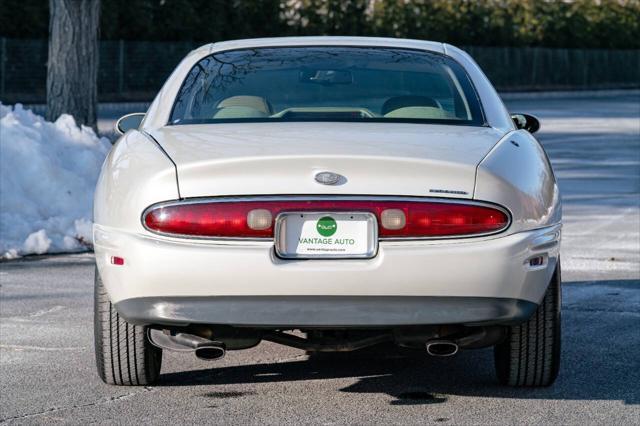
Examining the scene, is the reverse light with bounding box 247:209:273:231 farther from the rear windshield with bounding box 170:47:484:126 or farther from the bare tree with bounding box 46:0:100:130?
the bare tree with bounding box 46:0:100:130

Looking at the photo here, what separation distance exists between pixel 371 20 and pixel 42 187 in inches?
1654

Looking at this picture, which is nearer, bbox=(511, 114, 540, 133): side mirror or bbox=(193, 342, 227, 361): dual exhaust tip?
bbox=(193, 342, 227, 361): dual exhaust tip

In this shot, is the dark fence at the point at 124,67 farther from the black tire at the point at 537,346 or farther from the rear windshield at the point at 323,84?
the black tire at the point at 537,346

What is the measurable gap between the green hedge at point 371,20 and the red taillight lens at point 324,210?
114 feet

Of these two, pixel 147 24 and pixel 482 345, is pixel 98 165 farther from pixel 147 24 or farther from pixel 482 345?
pixel 147 24

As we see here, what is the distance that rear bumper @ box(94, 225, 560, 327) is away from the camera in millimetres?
4812

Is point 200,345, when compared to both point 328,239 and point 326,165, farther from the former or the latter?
point 326,165

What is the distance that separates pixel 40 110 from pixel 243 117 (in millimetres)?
27099

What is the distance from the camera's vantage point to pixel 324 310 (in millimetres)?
4867

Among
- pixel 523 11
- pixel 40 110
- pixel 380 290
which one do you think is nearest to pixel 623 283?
pixel 380 290

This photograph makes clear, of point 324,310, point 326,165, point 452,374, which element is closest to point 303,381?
point 452,374

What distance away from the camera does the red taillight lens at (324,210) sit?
4.85 m

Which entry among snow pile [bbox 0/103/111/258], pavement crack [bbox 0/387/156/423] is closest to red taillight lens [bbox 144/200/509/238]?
pavement crack [bbox 0/387/156/423]

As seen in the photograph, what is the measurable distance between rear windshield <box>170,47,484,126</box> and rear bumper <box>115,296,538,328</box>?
117 centimetres
